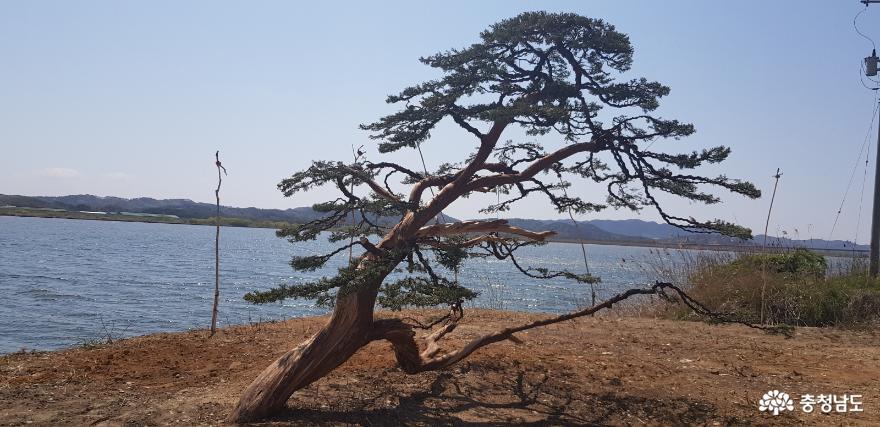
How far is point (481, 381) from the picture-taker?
20.7 feet

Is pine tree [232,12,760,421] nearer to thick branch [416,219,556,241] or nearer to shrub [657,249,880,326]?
thick branch [416,219,556,241]

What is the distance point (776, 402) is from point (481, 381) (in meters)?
2.68

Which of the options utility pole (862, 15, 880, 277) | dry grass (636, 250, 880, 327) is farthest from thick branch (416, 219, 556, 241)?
utility pole (862, 15, 880, 277)

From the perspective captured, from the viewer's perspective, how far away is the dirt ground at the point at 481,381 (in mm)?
5285

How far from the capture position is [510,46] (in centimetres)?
612

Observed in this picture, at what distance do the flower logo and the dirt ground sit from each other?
7 centimetres

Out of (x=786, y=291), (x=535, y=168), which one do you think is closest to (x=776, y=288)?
(x=786, y=291)

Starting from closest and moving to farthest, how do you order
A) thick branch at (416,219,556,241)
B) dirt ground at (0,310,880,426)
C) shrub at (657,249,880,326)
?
dirt ground at (0,310,880,426) < thick branch at (416,219,556,241) < shrub at (657,249,880,326)

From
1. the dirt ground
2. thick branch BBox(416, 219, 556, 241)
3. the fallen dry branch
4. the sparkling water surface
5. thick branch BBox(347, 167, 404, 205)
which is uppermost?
thick branch BBox(347, 167, 404, 205)

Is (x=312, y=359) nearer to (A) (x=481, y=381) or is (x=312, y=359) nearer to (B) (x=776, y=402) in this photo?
(A) (x=481, y=381)

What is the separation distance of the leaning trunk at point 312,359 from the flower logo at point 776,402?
357cm

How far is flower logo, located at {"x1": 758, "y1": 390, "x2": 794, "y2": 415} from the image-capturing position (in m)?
5.78

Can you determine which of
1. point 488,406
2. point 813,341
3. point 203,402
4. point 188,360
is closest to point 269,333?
point 188,360

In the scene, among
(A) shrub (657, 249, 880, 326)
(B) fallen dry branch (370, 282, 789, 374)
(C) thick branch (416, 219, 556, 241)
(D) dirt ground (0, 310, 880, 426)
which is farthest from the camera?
(A) shrub (657, 249, 880, 326)
